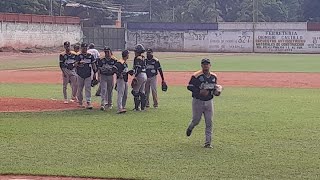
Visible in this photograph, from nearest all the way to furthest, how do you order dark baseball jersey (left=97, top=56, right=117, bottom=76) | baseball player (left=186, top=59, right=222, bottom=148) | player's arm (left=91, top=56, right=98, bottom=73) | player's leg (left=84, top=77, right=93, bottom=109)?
baseball player (left=186, top=59, right=222, bottom=148), dark baseball jersey (left=97, top=56, right=117, bottom=76), player's arm (left=91, top=56, right=98, bottom=73), player's leg (left=84, top=77, right=93, bottom=109)

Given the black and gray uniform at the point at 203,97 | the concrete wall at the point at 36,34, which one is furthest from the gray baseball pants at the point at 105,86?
the concrete wall at the point at 36,34

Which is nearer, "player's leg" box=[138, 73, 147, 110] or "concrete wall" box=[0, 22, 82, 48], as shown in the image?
"player's leg" box=[138, 73, 147, 110]

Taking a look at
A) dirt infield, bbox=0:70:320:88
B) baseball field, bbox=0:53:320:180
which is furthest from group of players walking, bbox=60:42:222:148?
dirt infield, bbox=0:70:320:88

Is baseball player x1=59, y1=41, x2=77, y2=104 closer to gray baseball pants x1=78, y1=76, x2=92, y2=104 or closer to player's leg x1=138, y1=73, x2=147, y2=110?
gray baseball pants x1=78, y1=76, x2=92, y2=104

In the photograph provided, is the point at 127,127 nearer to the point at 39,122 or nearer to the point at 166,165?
the point at 39,122

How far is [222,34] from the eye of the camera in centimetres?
8512

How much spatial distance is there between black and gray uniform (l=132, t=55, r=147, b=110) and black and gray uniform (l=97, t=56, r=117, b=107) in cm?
69

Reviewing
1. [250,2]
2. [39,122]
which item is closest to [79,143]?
[39,122]

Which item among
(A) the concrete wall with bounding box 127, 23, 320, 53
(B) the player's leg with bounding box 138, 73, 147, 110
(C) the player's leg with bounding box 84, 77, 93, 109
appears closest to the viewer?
(B) the player's leg with bounding box 138, 73, 147, 110

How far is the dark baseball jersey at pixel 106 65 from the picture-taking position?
19.0 metres

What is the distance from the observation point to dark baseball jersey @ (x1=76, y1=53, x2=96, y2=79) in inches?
771

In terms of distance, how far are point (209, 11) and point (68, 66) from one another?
9913 cm

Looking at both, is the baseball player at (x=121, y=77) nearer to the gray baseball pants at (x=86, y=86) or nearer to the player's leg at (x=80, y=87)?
the gray baseball pants at (x=86, y=86)

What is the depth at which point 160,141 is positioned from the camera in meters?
13.6
